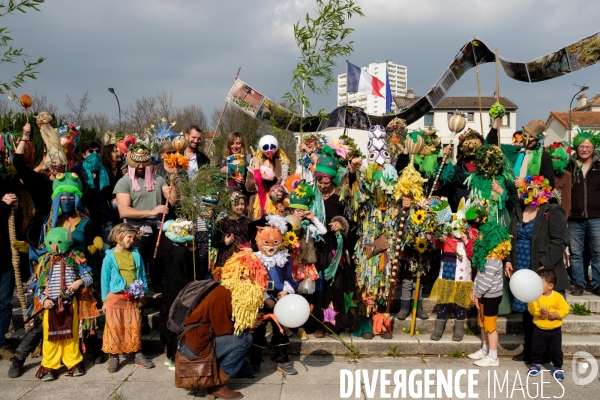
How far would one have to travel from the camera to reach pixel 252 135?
75.3 feet

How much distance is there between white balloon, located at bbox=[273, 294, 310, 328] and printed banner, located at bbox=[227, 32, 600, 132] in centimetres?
331

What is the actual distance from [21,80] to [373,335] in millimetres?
4321

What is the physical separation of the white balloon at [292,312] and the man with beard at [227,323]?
256mm

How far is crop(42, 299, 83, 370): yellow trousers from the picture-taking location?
4.73 m

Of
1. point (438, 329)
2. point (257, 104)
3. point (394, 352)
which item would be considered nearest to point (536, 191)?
point (438, 329)

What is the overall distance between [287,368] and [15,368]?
9.03 feet

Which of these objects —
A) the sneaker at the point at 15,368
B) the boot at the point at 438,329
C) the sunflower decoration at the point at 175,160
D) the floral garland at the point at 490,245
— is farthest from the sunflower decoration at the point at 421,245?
the sneaker at the point at 15,368

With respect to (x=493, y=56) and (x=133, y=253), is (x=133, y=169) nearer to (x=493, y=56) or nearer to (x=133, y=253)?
(x=133, y=253)

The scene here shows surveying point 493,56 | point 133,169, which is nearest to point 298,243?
point 133,169

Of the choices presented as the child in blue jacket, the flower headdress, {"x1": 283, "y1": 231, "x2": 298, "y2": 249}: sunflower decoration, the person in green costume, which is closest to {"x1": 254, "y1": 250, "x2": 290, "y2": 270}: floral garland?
{"x1": 283, "y1": 231, "x2": 298, "y2": 249}: sunflower decoration

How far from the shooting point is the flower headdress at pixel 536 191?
5199 mm

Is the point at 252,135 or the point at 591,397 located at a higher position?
the point at 252,135

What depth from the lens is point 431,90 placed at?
25.0ft

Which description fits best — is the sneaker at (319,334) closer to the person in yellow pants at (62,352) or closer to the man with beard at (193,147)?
the person in yellow pants at (62,352)
